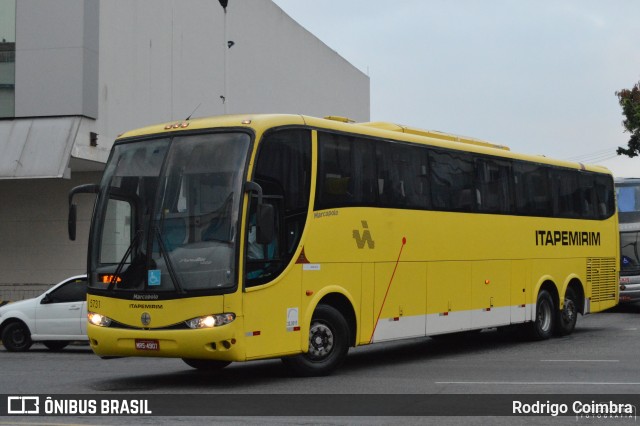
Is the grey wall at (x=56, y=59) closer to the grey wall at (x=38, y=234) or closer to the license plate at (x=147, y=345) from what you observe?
the grey wall at (x=38, y=234)

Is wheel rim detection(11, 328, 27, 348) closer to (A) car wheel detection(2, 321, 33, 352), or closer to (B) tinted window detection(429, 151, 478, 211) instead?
(A) car wheel detection(2, 321, 33, 352)

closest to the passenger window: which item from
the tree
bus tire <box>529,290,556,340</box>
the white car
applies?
bus tire <box>529,290,556,340</box>

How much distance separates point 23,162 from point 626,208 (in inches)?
661

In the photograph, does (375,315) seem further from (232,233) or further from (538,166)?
(538,166)

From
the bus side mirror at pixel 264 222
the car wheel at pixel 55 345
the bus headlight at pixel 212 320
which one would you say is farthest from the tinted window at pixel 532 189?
the car wheel at pixel 55 345

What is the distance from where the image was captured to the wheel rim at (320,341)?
1396 centimetres

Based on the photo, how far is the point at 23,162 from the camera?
88.9 feet

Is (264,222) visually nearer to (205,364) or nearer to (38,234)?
(205,364)

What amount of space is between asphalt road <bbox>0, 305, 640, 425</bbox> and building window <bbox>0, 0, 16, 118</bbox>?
9789 millimetres

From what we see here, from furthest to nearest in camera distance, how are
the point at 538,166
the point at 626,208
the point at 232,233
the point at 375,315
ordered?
the point at 626,208
the point at 538,166
the point at 375,315
the point at 232,233

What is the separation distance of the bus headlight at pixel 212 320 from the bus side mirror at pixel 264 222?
3.21 feet

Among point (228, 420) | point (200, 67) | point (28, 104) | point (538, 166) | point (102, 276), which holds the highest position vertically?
point (200, 67)

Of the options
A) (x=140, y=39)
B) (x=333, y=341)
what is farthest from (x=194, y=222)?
(x=140, y=39)

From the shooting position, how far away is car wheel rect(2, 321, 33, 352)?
69.7 ft
